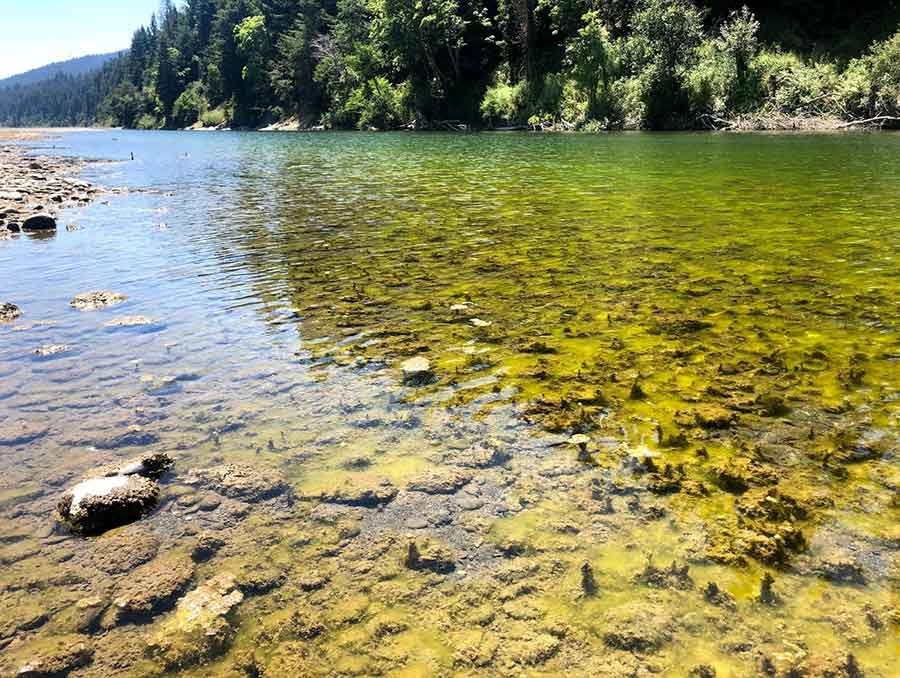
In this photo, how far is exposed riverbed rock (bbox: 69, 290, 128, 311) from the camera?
355 inches

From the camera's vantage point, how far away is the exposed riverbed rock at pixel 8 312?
8.61m

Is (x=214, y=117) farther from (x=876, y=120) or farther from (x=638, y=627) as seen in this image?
(x=638, y=627)

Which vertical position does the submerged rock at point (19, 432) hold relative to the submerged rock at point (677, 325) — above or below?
below

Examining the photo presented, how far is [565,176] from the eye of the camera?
2252cm

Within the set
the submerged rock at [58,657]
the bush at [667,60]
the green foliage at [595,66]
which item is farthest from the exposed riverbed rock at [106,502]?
the green foliage at [595,66]

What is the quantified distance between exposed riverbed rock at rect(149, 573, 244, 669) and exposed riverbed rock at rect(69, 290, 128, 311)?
689 centimetres

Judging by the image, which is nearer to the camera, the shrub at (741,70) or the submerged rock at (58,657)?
the submerged rock at (58,657)

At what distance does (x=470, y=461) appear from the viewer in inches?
187

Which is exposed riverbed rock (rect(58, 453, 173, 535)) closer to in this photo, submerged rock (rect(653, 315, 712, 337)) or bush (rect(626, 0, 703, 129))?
submerged rock (rect(653, 315, 712, 337))

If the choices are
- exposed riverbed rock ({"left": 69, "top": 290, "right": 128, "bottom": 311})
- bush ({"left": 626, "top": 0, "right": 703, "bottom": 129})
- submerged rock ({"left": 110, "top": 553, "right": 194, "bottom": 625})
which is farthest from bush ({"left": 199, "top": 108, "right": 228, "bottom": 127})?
submerged rock ({"left": 110, "top": 553, "right": 194, "bottom": 625})

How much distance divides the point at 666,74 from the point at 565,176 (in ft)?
106

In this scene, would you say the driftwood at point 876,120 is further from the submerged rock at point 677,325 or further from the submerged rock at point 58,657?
the submerged rock at point 58,657

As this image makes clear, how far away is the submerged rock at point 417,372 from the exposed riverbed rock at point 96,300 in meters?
5.44

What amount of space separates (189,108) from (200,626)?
164 meters
